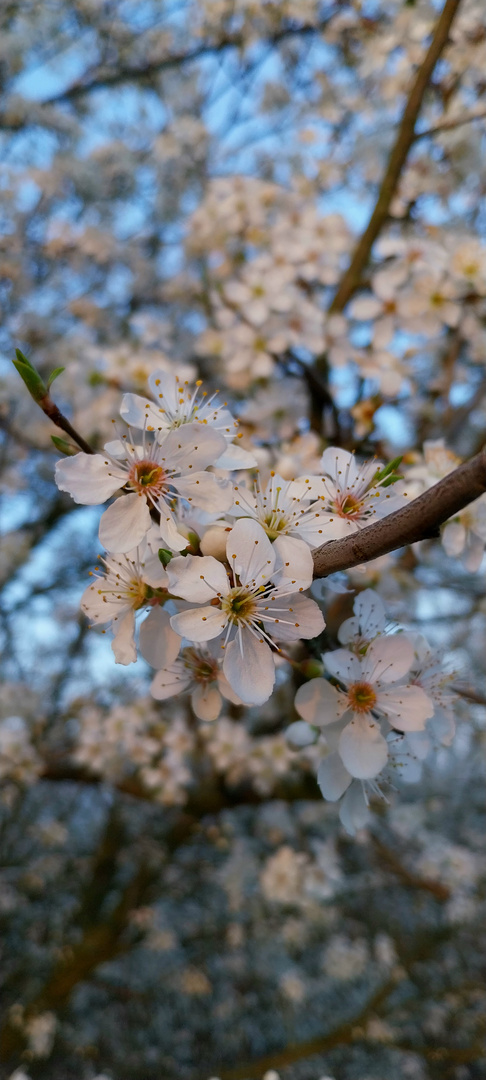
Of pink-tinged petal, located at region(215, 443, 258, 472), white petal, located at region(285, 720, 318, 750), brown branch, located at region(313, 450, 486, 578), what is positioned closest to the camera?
brown branch, located at region(313, 450, 486, 578)

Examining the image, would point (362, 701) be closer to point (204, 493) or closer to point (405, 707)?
point (405, 707)

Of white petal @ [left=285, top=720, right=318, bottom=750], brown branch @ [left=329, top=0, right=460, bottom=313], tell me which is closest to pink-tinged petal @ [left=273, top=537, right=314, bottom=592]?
white petal @ [left=285, top=720, right=318, bottom=750]

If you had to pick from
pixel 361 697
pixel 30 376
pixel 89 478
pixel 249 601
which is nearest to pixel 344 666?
pixel 361 697

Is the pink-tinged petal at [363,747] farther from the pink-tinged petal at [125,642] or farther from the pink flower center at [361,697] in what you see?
the pink-tinged petal at [125,642]

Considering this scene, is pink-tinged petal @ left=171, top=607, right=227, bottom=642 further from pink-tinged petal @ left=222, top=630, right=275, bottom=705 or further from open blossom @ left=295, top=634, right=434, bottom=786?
open blossom @ left=295, top=634, right=434, bottom=786

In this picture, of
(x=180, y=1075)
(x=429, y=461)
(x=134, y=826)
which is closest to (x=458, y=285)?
(x=429, y=461)

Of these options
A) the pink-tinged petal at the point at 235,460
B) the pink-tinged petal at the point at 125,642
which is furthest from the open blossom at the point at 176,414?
the pink-tinged petal at the point at 125,642

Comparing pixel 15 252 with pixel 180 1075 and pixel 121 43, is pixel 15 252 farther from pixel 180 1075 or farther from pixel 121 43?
pixel 180 1075
